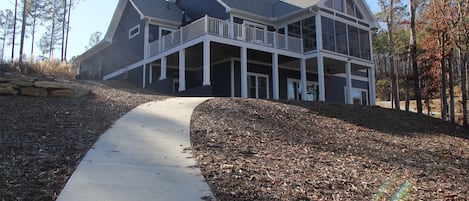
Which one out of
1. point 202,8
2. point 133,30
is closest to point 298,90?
point 202,8

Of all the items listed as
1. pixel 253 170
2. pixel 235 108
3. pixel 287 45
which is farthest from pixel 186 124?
pixel 287 45

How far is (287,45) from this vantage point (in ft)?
59.8

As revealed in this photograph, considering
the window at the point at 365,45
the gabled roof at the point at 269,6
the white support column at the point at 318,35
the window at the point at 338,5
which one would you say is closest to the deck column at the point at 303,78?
the white support column at the point at 318,35

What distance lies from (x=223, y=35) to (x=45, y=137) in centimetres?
1043

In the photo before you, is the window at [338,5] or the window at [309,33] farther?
the window at [338,5]

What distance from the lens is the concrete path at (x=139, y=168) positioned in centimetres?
452

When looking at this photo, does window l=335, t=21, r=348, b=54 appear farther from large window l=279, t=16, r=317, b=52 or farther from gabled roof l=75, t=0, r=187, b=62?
gabled roof l=75, t=0, r=187, b=62

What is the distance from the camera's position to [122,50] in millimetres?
22656

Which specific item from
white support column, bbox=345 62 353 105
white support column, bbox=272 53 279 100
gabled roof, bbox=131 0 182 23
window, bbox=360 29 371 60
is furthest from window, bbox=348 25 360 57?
gabled roof, bbox=131 0 182 23

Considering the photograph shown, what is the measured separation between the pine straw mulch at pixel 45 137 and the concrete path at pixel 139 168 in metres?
0.21

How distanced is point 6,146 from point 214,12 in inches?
559

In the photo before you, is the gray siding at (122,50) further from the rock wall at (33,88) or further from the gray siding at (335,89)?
the gray siding at (335,89)

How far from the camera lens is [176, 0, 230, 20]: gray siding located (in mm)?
18469

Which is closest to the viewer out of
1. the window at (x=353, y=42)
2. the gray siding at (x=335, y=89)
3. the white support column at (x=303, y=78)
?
the white support column at (x=303, y=78)
